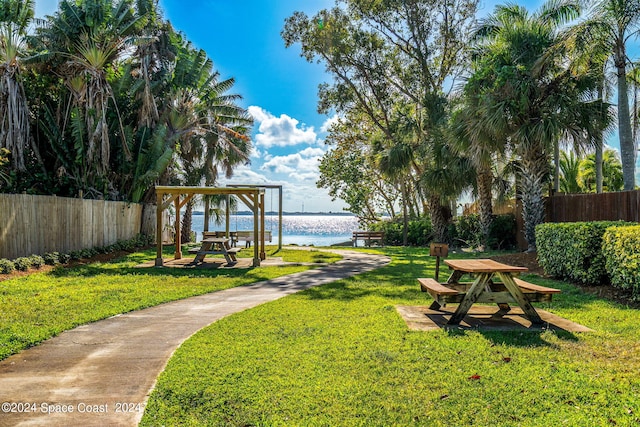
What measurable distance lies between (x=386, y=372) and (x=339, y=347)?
89 cm

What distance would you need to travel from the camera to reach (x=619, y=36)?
37.4 feet

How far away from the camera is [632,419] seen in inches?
126

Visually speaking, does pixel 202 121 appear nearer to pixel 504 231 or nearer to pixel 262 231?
pixel 262 231

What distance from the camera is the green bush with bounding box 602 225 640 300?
23.7 feet

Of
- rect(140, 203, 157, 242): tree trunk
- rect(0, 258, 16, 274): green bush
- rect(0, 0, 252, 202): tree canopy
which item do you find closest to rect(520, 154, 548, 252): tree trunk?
rect(0, 0, 252, 202): tree canopy

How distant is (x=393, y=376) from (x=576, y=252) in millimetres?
7117

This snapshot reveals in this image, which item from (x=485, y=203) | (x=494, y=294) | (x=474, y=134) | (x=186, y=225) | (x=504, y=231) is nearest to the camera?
(x=494, y=294)

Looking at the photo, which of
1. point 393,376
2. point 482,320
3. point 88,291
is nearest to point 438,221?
point 482,320

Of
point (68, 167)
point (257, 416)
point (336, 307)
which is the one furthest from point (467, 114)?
point (68, 167)

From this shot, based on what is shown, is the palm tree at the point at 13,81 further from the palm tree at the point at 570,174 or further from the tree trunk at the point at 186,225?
the palm tree at the point at 570,174

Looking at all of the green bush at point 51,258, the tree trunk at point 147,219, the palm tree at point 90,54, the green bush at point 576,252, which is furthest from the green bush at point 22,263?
the green bush at point 576,252

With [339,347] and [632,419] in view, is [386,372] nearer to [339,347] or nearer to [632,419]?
[339,347]

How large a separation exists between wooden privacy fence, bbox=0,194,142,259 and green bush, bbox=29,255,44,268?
1.61 feet

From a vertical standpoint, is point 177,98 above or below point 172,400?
above
